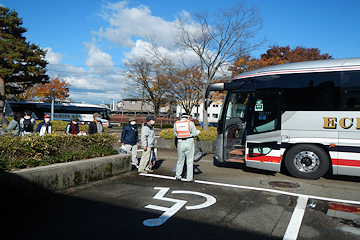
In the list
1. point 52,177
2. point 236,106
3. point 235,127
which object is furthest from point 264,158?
point 52,177

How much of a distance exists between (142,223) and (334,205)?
3.76 meters

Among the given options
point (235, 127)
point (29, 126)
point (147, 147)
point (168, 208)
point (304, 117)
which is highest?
point (304, 117)

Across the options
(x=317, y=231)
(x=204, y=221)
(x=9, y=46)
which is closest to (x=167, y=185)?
(x=204, y=221)

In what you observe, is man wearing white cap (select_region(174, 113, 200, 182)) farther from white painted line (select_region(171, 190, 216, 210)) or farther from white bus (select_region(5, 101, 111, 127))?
white bus (select_region(5, 101, 111, 127))

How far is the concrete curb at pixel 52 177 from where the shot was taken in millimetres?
4551

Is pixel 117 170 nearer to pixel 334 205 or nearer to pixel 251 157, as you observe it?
pixel 251 157

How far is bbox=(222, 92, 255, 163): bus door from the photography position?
8.19 meters

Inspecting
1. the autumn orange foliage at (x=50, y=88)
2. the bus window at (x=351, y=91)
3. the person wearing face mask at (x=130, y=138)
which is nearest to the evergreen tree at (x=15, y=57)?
the autumn orange foliage at (x=50, y=88)

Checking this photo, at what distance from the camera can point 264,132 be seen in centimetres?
748

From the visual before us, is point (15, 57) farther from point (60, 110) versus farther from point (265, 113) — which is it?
point (265, 113)

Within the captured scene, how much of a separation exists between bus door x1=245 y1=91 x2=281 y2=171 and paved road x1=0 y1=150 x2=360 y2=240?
863 millimetres

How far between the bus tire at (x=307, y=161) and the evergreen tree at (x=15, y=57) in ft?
92.3

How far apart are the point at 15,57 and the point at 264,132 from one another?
90.6 ft

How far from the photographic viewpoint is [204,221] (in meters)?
4.01
